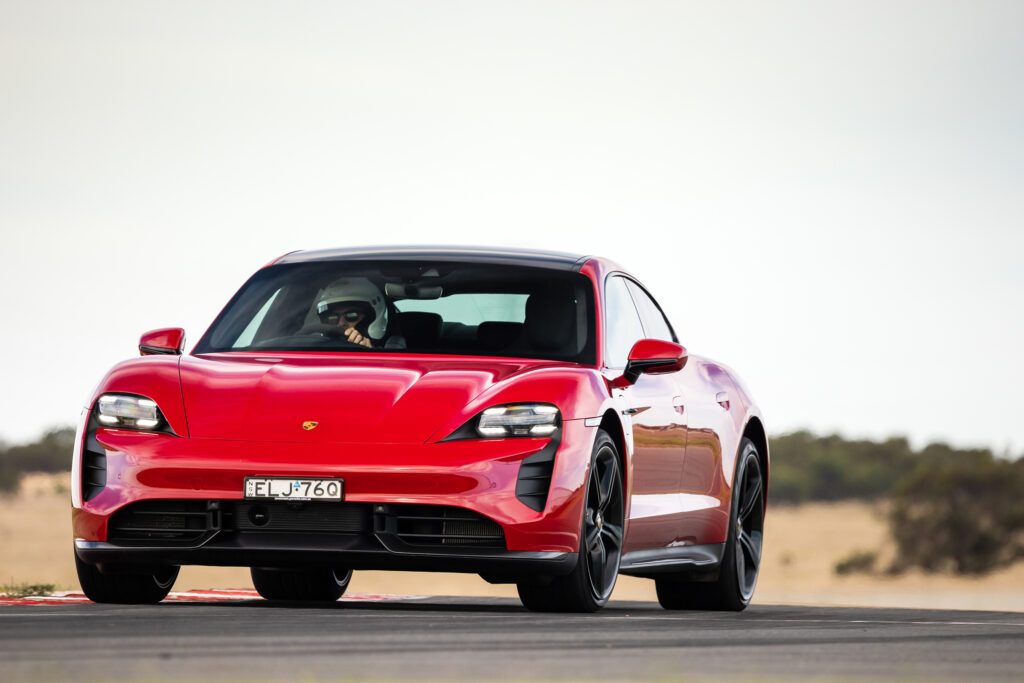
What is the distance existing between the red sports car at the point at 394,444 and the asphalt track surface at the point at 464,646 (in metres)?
0.27

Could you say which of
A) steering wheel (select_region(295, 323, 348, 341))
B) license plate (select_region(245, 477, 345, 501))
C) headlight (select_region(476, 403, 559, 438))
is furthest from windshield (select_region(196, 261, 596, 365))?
license plate (select_region(245, 477, 345, 501))

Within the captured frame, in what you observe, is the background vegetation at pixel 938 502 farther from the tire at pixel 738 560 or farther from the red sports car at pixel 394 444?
the red sports car at pixel 394 444

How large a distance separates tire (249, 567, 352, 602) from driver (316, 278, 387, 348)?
2.01 metres

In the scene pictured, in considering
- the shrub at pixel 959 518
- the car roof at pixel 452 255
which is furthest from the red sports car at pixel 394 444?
the shrub at pixel 959 518

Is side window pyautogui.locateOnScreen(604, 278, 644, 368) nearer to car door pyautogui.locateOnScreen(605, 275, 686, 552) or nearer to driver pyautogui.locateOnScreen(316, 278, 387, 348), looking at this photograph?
car door pyautogui.locateOnScreen(605, 275, 686, 552)

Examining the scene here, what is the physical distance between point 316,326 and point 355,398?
129 centimetres

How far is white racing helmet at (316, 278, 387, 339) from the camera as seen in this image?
9.80 meters

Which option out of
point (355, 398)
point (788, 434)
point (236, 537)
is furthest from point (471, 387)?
point (788, 434)

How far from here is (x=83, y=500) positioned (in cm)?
857

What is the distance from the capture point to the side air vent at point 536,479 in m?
8.35

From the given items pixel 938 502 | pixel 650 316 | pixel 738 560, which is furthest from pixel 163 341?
pixel 938 502

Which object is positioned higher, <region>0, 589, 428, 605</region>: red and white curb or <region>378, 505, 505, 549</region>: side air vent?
<region>378, 505, 505, 549</region>: side air vent

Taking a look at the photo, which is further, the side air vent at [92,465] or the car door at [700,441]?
the car door at [700,441]

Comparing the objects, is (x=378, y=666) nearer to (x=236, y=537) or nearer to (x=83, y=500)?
(x=236, y=537)
